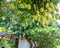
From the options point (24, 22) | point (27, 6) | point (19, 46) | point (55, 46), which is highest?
point (27, 6)

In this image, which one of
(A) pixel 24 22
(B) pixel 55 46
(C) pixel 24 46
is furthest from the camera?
(C) pixel 24 46

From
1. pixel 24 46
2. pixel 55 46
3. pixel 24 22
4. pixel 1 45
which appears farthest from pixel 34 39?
pixel 24 22

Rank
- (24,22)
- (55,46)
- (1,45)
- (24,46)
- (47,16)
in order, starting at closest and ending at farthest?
(47,16) → (24,22) → (1,45) → (55,46) → (24,46)

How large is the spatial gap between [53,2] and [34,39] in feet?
9.01

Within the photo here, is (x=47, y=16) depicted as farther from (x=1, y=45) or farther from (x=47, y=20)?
(x=1, y=45)

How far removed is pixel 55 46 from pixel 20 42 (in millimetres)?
1509

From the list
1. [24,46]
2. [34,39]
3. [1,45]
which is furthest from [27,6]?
[24,46]

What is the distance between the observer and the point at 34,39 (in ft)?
11.6

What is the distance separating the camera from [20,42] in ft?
15.9

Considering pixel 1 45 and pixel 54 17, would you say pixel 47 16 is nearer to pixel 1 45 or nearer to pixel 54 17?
pixel 54 17

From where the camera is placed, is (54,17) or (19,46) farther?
(19,46)

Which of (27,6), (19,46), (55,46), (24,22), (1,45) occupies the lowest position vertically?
(19,46)

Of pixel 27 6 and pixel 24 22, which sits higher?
pixel 27 6

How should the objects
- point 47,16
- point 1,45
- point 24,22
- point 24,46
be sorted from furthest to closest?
point 24,46
point 1,45
point 24,22
point 47,16
